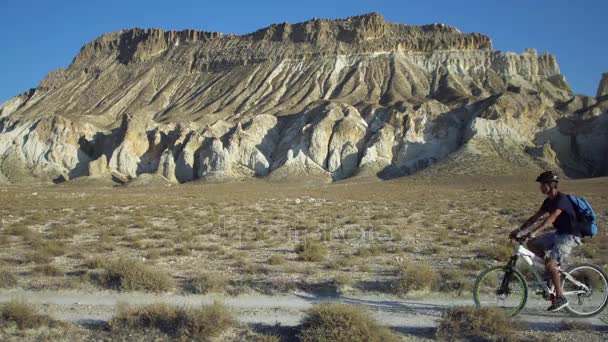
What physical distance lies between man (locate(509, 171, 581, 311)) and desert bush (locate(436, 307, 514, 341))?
92 cm

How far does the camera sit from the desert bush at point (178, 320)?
666 cm

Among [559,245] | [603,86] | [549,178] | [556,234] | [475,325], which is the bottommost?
[475,325]

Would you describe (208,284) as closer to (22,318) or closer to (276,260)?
(276,260)

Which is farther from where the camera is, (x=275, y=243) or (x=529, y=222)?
(x=275, y=243)

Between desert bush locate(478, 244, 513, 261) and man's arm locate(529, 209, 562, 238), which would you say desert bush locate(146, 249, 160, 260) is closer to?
desert bush locate(478, 244, 513, 261)

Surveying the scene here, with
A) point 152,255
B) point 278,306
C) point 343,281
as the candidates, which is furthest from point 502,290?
point 152,255

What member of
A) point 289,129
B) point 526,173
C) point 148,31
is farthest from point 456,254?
point 148,31

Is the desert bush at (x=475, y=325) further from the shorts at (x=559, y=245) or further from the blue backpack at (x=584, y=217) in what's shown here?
the blue backpack at (x=584, y=217)

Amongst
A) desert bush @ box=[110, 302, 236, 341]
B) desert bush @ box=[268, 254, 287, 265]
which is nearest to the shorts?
desert bush @ box=[110, 302, 236, 341]

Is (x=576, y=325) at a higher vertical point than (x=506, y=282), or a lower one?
lower

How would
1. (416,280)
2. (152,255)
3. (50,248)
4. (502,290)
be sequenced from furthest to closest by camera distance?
(50,248)
(152,255)
(416,280)
(502,290)

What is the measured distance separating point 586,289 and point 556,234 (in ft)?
3.00

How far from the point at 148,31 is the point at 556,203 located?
487 feet

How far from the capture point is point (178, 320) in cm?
702
